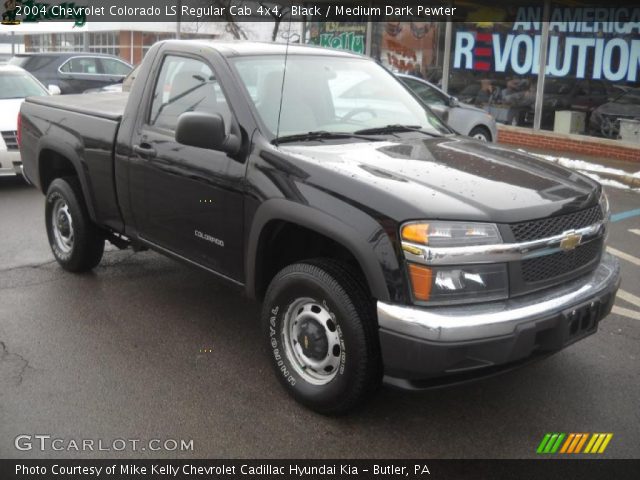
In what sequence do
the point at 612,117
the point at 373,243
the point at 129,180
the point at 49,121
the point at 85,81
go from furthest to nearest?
1. the point at 85,81
2. the point at 612,117
3. the point at 49,121
4. the point at 129,180
5. the point at 373,243

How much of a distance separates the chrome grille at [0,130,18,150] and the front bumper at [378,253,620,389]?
24.6 ft

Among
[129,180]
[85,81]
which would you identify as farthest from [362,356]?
[85,81]

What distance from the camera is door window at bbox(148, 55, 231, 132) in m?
4.42

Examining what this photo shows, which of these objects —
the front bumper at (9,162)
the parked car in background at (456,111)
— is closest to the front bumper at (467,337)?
the front bumper at (9,162)

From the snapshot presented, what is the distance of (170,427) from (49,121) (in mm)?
3305

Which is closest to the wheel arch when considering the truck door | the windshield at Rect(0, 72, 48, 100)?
the truck door

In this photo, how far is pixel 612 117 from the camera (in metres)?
13.2

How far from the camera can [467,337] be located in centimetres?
308

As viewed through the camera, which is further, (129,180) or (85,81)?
(85,81)

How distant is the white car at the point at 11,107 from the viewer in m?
9.16

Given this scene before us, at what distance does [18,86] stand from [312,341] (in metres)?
8.85

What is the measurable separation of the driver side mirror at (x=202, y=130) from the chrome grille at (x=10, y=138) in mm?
6151

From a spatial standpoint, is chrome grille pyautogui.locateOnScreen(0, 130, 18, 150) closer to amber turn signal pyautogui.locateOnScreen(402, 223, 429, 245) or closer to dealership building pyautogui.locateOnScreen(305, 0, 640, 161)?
amber turn signal pyautogui.locateOnScreen(402, 223, 429, 245)

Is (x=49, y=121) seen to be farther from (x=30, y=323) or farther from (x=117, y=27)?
(x=117, y=27)
